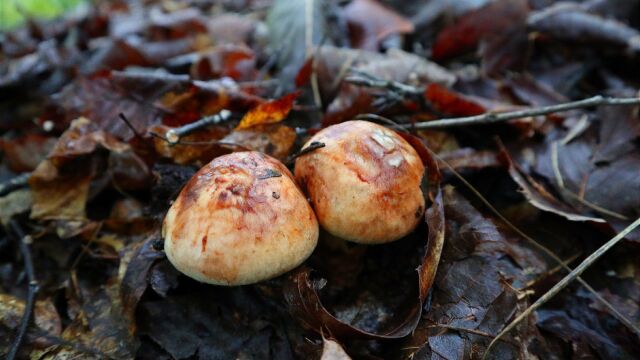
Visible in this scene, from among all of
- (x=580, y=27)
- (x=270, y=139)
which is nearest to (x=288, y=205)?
(x=270, y=139)

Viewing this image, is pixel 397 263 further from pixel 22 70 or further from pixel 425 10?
pixel 22 70

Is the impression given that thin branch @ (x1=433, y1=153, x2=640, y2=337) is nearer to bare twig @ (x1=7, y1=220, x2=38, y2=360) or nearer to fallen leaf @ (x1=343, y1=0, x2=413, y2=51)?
fallen leaf @ (x1=343, y1=0, x2=413, y2=51)

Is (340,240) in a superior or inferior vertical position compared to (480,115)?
inferior

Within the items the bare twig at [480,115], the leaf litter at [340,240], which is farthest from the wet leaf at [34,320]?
the bare twig at [480,115]

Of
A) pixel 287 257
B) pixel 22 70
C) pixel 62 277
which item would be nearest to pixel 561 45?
pixel 287 257

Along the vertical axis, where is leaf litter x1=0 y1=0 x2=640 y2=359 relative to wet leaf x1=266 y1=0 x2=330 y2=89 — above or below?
below

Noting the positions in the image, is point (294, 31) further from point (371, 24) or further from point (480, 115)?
point (480, 115)

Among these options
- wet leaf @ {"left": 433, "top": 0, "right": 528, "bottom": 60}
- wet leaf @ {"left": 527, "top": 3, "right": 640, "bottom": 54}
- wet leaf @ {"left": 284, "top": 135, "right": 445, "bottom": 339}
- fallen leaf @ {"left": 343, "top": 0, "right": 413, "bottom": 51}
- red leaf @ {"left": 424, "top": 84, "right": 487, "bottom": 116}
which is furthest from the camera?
fallen leaf @ {"left": 343, "top": 0, "right": 413, "bottom": 51}

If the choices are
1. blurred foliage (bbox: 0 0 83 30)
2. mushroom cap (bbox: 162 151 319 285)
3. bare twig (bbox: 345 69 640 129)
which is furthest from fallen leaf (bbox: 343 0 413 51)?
blurred foliage (bbox: 0 0 83 30)
